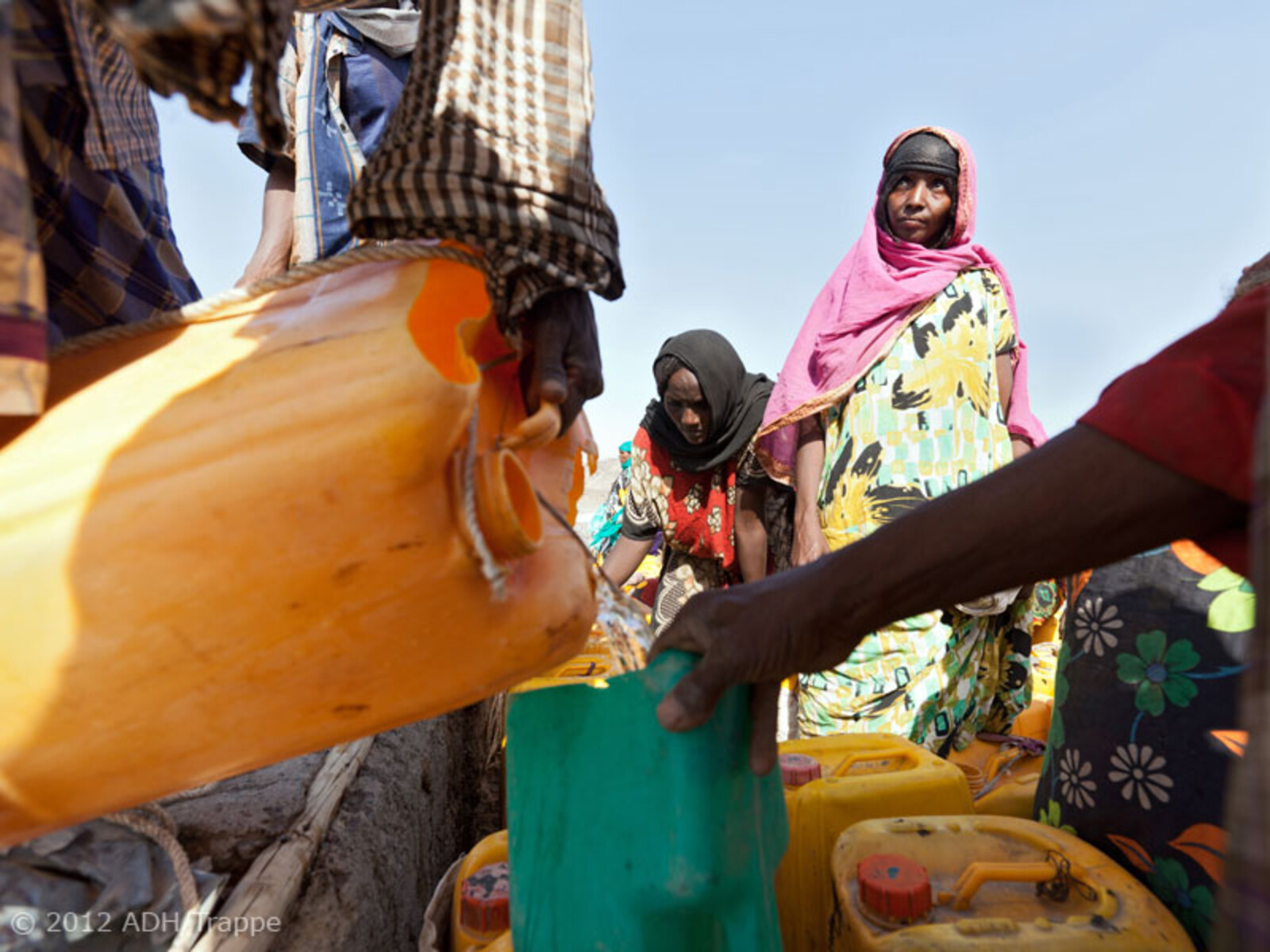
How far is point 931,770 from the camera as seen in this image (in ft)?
5.19

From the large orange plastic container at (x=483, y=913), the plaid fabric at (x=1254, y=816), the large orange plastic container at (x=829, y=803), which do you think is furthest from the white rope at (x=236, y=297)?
the large orange plastic container at (x=829, y=803)

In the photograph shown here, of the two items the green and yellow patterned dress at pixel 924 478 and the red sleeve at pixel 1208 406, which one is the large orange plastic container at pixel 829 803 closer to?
the green and yellow patterned dress at pixel 924 478

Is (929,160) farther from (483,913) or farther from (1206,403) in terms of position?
(483,913)

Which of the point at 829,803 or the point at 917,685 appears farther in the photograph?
the point at 917,685

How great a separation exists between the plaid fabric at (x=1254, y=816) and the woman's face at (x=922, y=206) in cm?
259

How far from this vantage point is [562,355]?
0.93m

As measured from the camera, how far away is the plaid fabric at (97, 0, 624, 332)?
35.4 inches

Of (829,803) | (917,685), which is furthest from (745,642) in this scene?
(917,685)

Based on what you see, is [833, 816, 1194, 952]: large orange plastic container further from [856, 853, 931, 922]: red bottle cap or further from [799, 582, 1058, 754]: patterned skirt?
[799, 582, 1058, 754]: patterned skirt

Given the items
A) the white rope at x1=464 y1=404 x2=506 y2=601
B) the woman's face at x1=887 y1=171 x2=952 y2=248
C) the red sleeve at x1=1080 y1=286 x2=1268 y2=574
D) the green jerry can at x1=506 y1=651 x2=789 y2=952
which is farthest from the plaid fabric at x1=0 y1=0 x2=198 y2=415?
the woman's face at x1=887 y1=171 x2=952 y2=248

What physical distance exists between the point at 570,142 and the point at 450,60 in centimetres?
16

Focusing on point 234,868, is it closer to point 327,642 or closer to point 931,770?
point 327,642

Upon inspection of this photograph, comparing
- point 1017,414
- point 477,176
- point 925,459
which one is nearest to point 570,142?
point 477,176

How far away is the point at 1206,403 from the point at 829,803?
1016mm
